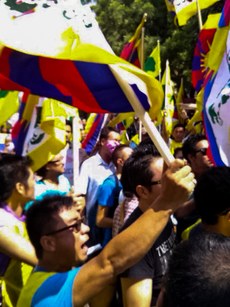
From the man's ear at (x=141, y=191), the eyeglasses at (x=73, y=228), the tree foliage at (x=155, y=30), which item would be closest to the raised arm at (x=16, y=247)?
the eyeglasses at (x=73, y=228)

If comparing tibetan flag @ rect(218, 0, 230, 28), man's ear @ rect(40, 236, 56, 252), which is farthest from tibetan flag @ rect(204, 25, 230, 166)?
man's ear @ rect(40, 236, 56, 252)

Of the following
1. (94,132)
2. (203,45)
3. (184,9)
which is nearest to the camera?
(203,45)

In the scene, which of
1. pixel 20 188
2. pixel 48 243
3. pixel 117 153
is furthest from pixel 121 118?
pixel 48 243

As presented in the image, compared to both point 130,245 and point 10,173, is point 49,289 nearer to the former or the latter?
point 130,245

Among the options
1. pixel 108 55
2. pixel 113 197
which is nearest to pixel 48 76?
pixel 108 55

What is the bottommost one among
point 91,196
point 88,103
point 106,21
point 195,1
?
point 106,21

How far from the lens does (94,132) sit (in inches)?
274

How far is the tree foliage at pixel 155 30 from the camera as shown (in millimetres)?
20734

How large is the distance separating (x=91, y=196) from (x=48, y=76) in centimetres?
230

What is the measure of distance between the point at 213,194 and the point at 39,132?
149 centimetres

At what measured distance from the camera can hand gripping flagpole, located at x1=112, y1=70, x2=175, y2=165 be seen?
83.1 inches

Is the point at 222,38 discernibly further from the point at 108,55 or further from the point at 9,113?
the point at 108,55

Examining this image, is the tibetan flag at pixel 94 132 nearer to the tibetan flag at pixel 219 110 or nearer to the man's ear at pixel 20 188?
the tibetan flag at pixel 219 110

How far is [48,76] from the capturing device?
271 centimetres
